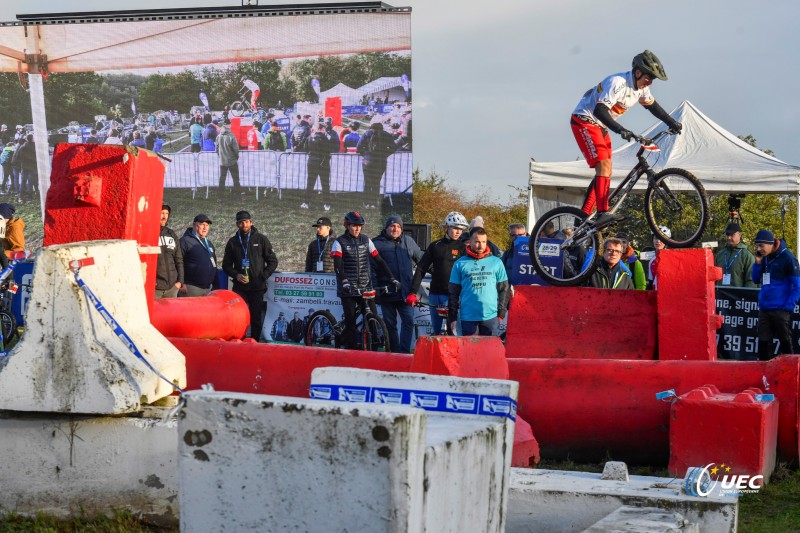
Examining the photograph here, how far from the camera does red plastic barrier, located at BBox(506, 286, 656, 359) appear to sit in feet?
31.7

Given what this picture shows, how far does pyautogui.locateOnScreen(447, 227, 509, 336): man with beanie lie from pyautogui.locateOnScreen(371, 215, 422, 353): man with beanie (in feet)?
7.58

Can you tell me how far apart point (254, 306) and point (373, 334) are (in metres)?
2.28

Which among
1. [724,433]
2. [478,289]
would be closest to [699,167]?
[478,289]

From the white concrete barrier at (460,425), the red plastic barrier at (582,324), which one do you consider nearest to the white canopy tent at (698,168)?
the red plastic barrier at (582,324)

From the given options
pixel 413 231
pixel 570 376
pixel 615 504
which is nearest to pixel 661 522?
pixel 615 504

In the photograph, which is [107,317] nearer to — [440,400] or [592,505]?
[440,400]

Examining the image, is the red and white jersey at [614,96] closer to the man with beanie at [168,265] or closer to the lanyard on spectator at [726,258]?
the lanyard on spectator at [726,258]

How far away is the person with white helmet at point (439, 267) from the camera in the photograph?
13.1 metres

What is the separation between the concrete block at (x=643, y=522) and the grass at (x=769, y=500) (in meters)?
1.70

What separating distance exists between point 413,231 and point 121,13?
1221cm

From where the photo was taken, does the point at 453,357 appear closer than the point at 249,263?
Yes

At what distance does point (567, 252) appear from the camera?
10.4 meters

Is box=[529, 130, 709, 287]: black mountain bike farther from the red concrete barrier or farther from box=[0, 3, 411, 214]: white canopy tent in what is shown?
box=[0, 3, 411, 214]: white canopy tent

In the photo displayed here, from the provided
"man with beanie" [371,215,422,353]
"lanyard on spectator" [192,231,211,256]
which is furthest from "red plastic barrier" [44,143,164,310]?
"lanyard on spectator" [192,231,211,256]
